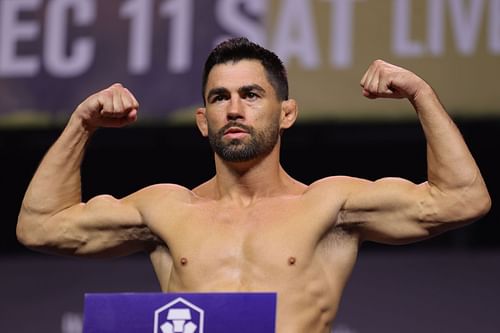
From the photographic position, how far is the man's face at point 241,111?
2246mm

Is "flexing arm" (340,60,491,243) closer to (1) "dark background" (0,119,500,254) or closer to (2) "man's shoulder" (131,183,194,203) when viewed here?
(2) "man's shoulder" (131,183,194,203)

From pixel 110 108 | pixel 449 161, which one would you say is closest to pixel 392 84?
pixel 449 161

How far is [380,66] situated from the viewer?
2166 millimetres

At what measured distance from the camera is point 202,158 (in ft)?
12.4

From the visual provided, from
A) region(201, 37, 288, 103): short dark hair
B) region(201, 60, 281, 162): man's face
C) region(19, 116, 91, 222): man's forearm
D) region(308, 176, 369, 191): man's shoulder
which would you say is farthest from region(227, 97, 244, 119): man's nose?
region(19, 116, 91, 222): man's forearm

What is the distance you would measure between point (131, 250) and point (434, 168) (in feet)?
2.08

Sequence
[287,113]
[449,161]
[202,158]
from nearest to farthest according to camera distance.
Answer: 1. [449,161]
2. [287,113]
3. [202,158]

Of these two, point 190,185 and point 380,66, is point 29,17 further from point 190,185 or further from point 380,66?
point 380,66

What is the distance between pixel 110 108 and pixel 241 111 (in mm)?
256

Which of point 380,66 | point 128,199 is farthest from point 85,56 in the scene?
point 380,66

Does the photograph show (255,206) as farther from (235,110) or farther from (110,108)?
(110,108)

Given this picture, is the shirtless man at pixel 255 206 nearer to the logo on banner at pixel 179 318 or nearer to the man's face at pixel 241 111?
the man's face at pixel 241 111

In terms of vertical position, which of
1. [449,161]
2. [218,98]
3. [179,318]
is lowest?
[179,318]

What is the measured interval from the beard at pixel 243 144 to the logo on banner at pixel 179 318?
0.45m
